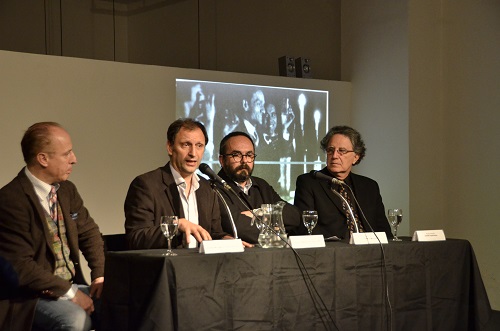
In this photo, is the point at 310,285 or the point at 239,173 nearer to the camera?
the point at 310,285

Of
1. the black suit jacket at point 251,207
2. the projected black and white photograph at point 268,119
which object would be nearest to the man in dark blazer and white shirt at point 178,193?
the black suit jacket at point 251,207

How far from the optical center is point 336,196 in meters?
4.25

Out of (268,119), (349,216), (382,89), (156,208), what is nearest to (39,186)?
(156,208)

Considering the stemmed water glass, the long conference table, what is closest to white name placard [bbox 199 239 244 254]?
the long conference table

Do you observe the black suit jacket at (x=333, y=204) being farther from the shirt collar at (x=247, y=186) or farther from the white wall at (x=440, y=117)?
the white wall at (x=440, y=117)

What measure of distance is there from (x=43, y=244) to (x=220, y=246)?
28.8 inches

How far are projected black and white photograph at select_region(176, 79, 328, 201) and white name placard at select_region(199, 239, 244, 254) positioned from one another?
2910mm

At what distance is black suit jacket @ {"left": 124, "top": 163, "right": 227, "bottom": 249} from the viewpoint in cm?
325

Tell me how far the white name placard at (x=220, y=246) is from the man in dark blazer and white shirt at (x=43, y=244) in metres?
0.59

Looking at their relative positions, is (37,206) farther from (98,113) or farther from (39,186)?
(98,113)

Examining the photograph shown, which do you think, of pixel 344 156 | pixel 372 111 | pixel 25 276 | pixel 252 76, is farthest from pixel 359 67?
pixel 25 276

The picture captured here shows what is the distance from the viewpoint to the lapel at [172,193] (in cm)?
352

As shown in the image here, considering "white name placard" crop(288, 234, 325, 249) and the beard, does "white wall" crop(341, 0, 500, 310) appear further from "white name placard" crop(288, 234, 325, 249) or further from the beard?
"white name placard" crop(288, 234, 325, 249)

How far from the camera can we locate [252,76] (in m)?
6.09
